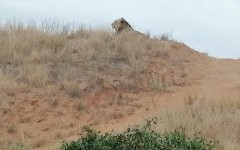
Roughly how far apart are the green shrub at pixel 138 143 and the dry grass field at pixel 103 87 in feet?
2.22

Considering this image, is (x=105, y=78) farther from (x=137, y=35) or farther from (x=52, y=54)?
(x=137, y=35)

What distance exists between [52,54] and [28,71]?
140 centimetres

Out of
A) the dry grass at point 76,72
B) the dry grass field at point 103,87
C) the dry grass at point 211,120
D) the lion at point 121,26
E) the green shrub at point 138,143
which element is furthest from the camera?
the lion at point 121,26

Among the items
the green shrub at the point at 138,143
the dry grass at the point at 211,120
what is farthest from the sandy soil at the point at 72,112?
the green shrub at the point at 138,143

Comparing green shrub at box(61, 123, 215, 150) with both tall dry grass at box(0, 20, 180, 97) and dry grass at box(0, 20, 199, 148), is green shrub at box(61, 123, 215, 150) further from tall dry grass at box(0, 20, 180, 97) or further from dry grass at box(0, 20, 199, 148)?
tall dry grass at box(0, 20, 180, 97)

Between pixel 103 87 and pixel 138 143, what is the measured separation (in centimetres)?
517

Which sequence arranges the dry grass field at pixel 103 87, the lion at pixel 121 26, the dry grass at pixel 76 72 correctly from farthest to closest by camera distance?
the lion at pixel 121 26
the dry grass at pixel 76 72
the dry grass field at pixel 103 87

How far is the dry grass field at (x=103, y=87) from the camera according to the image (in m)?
8.87

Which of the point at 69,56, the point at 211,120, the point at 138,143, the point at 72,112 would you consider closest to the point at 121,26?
the point at 69,56

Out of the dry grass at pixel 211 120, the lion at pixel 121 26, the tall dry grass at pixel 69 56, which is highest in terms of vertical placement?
the lion at pixel 121 26

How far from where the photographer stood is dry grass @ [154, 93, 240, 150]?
7.64 m

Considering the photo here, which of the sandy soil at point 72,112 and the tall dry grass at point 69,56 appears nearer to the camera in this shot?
the sandy soil at point 72,112

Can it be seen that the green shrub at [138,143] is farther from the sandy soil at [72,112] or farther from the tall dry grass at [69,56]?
the tall dry grass at [69,56]

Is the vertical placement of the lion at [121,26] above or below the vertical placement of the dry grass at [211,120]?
above
